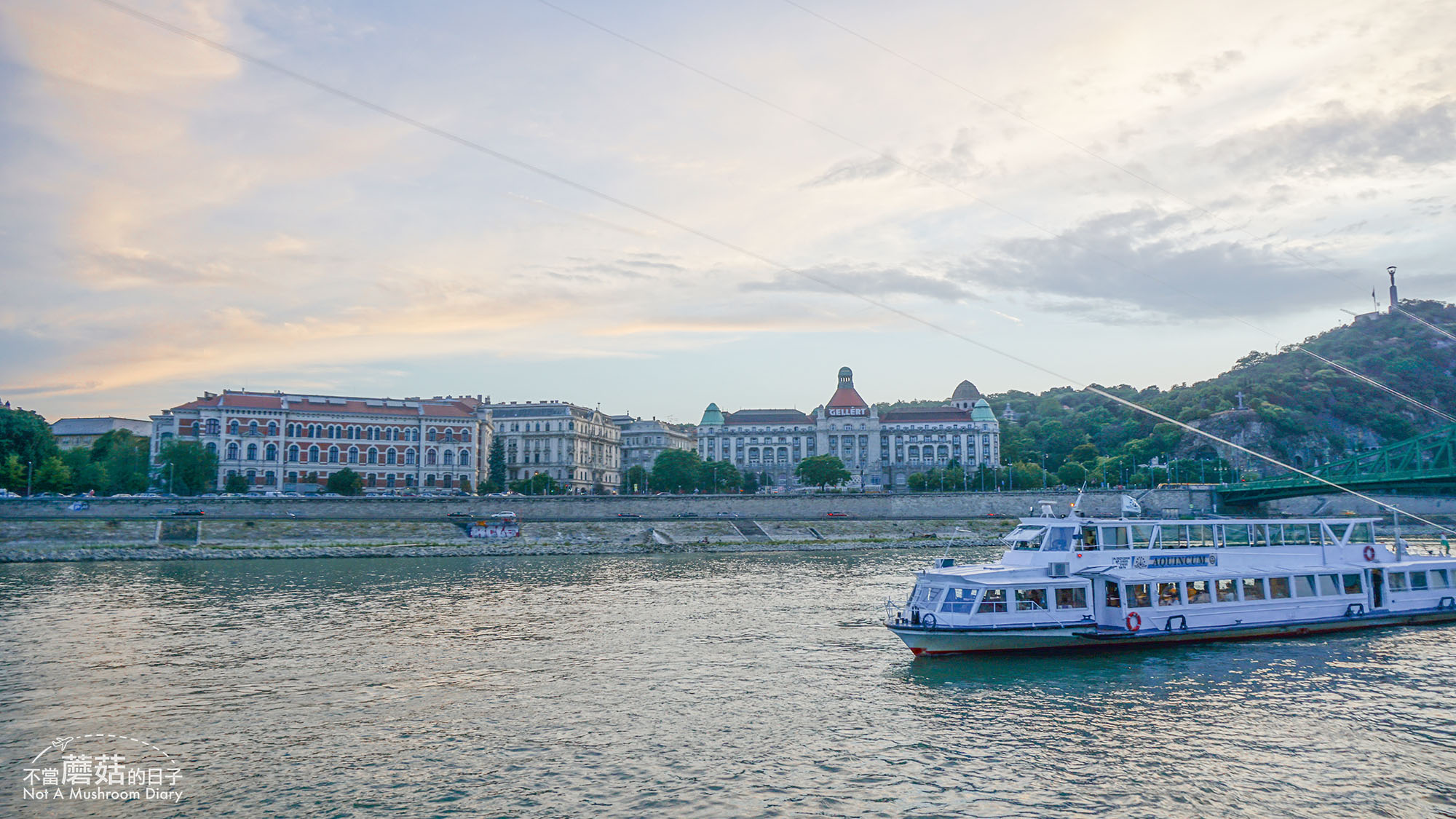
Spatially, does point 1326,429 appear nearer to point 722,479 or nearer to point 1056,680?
point 722,479

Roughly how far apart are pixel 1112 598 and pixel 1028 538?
369 centimetres

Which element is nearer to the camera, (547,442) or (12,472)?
(12,472)

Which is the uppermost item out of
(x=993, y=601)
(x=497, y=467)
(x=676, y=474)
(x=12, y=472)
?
(x=497, y=467)

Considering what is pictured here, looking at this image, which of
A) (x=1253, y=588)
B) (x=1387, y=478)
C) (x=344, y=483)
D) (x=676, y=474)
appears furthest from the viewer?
(x=676, y=474)

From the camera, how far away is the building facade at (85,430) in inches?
7195

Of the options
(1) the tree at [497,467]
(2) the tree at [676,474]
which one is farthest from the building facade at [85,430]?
(2) the tree at [676,474]

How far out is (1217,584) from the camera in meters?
36.7

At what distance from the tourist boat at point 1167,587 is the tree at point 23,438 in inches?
4335

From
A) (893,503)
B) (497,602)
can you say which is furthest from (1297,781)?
(893,503)

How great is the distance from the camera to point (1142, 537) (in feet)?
121

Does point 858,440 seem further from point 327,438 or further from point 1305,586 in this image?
point 1305,586

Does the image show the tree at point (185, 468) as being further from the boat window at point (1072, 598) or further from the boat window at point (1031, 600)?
the boat window at point (1072, 598)

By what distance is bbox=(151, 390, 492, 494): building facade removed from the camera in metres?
125

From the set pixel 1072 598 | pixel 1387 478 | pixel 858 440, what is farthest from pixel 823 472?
pixel 1072 598
